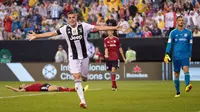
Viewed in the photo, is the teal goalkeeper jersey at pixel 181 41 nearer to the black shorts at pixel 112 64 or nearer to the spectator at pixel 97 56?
the black shorts at pixel 112 64

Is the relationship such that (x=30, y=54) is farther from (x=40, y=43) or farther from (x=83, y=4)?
(x=83, y=4)

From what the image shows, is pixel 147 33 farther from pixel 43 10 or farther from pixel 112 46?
pixel 112 46

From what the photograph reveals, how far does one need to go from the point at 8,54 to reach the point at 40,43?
6.42ft

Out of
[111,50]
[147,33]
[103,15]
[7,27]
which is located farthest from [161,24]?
[7,27]

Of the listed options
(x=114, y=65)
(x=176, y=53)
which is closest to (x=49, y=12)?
(x=114, y=65)

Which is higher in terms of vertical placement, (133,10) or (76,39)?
(76,39)

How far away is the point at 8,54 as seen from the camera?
113 feet

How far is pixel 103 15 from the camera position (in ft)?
113

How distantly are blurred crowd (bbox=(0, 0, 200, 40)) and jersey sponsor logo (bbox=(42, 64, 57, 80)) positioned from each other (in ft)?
8.06

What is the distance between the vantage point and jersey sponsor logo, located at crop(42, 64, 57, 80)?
3359 cm

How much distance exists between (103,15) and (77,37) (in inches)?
755

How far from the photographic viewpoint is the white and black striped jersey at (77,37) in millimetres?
15266

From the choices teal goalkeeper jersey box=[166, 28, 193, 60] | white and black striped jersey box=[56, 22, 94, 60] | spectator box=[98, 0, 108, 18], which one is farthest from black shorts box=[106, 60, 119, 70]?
spectator box=[98, 0, 108, 18]

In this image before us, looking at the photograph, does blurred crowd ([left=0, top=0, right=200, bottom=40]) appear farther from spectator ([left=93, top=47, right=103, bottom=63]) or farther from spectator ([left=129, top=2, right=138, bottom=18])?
spectator ([left=93, top=47, right=103, bottom=63])
